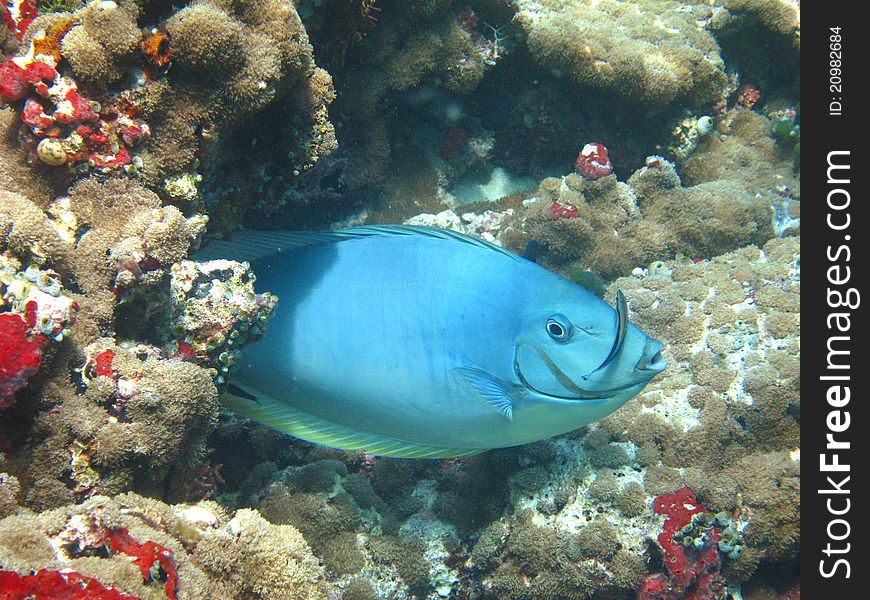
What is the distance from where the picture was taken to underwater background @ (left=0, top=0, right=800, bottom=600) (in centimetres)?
200

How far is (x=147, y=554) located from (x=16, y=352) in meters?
0.79

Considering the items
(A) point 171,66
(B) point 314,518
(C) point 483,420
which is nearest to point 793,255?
(C) point 483,420

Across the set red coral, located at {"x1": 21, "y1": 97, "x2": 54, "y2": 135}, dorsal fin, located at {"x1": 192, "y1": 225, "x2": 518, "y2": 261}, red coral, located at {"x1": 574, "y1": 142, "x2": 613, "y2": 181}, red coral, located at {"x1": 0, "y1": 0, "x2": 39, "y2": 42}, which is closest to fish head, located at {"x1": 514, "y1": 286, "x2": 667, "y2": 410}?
dorsal fin, located at {"x1": 192, "y1": 225, "x2": 518, "y2": 261}

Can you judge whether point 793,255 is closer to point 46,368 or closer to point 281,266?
point 281,266

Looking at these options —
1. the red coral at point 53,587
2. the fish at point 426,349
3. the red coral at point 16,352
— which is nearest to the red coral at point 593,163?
the fish at point 426,349

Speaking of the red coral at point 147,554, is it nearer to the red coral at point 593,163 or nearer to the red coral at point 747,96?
the red coral at point 593,163

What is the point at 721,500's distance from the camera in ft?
9.96

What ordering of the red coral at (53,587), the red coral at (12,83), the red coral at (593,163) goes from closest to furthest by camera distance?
the red coral at (53,587) < the red coral at (12,83) < the red coral at (593,163)

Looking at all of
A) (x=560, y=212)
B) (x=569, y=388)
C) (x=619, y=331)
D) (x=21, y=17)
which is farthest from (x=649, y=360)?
(x=21, y=17)

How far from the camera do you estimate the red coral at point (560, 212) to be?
4504mm

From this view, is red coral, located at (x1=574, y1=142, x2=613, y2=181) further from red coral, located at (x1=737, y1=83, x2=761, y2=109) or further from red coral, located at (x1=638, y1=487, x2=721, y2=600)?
red coral, located at (x1=638, y1=487, x2=721, y2=600)

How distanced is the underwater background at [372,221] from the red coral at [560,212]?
0.02 metres

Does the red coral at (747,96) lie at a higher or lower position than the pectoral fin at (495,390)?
higher

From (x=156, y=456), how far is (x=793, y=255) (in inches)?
172
